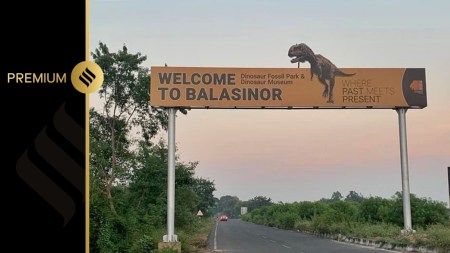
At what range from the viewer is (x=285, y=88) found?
17156 mm

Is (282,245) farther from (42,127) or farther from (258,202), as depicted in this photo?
(258,202)

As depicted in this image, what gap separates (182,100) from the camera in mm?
16812

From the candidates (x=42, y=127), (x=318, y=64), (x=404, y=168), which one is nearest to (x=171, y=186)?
(x=318, y=64)

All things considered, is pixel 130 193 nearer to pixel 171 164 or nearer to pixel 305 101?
pixel 171 164

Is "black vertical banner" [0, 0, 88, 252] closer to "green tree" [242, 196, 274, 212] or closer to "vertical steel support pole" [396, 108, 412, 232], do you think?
"vertical steel support pole" [396, 108, 412, 232]

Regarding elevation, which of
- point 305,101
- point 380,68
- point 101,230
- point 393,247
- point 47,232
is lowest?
point 393,247

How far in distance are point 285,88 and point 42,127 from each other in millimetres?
15271

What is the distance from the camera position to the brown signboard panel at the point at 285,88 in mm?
16859

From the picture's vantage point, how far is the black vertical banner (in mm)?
2242

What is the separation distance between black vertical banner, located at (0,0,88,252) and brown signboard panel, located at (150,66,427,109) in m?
14.5

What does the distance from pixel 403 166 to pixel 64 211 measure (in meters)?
17.9

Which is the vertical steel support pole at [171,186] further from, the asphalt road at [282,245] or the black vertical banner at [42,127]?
the black vertical banner at [42,127]

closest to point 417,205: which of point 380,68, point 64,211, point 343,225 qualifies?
point 343,225

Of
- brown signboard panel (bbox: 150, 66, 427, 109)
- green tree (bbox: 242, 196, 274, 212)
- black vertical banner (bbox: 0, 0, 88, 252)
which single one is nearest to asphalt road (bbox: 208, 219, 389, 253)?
brown signboard panel (bbox: 150, 66, 427, 109)
